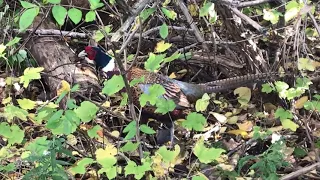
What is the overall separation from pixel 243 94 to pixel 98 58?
49.8 inches

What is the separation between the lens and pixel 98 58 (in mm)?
4668

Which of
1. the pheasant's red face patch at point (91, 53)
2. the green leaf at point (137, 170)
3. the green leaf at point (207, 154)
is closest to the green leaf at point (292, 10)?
the green leaf at point (207, 154)

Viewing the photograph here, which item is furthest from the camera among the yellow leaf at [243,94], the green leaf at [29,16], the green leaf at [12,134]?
the yellow leaf at [243,94]

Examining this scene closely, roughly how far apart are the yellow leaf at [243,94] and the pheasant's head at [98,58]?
3.49 feet

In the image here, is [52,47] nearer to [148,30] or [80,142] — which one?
[148,30]

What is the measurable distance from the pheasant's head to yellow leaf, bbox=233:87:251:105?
1064mm

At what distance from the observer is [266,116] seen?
4.34 meters

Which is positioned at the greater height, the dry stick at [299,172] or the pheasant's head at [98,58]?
the pheasant's head at [98,58]

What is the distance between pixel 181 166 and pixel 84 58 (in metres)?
1.46

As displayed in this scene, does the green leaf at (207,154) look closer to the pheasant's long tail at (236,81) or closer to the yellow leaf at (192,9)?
the pheasant's long tail at (236,81)

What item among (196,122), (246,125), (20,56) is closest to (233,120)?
(246,125)

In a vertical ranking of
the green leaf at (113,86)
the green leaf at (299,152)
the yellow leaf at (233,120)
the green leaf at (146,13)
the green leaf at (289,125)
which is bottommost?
the green leaf at (299,152)

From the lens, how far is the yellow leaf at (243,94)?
446 cm

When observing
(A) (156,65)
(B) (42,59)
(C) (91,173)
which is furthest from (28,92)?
(A) (156,65)
